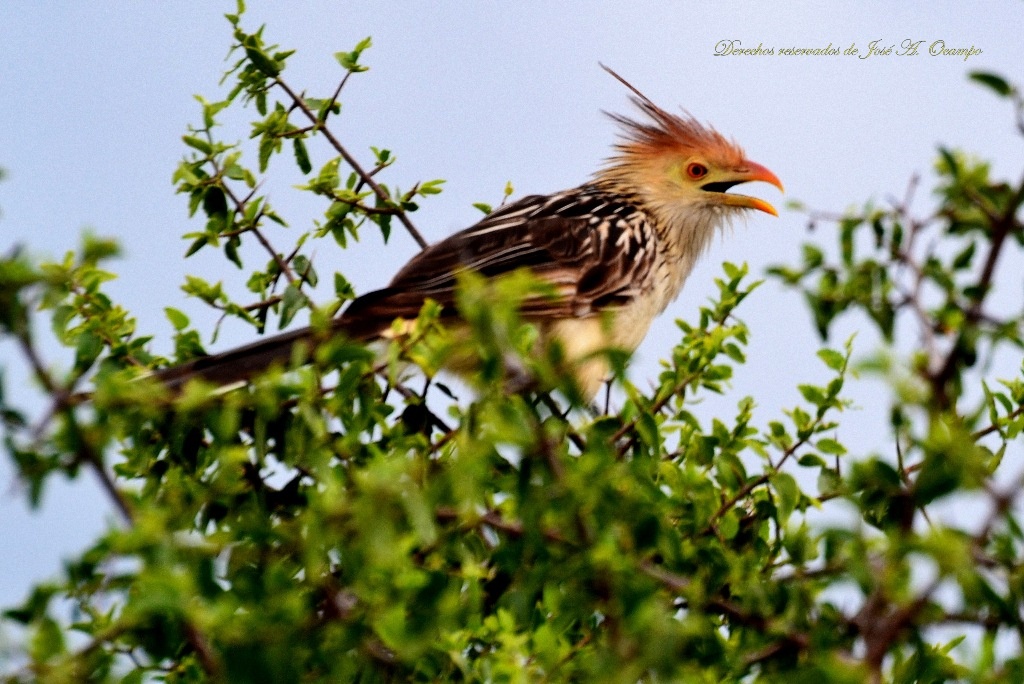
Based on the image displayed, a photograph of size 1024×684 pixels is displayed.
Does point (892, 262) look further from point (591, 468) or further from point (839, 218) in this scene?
point (591, 468)

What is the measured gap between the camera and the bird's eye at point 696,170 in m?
6.15

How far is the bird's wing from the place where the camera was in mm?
4336

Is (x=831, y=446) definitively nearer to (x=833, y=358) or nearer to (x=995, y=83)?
(x=833, y=358)

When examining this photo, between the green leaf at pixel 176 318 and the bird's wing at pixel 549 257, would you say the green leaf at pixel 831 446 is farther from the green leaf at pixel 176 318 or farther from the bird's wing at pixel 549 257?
the green leaf at pixel 176 318

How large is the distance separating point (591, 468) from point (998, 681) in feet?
3.45

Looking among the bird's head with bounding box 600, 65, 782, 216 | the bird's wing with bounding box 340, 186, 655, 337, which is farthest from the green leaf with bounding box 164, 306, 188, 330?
the bird's head with bounding box 600, 65, 782, 216

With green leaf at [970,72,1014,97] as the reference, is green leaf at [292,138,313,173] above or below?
above

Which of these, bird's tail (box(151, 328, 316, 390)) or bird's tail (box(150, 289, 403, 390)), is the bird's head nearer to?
bird's tail (box(150, 289, 403, 390))

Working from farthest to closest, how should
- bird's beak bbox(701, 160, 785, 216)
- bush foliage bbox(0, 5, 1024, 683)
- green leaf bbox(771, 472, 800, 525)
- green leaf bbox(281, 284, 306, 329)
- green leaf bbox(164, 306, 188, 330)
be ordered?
bird's beak bbox(701, 160, 785, 216)
green leaf bbox(281, 284, 306, 329)
green leaf bbox(164, 306, 188, 330)
green leaf bbox(771, 472, 800, 525)
bush foliage bbox(0, 5, 1024, 683)

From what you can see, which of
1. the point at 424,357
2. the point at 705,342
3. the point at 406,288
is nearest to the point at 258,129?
the point at 406,288

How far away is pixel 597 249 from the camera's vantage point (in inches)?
208

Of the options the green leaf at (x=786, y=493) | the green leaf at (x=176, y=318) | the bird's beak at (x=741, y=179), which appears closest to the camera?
the green leaf at (x=786, y=493)

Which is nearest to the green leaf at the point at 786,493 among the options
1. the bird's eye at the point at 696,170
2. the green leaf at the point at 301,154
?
the green leaf at the point at 301,154

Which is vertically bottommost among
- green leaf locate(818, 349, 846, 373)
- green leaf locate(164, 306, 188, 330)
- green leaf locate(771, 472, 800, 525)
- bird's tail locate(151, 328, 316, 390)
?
green leaf locate(771, 472, 800, 525)
